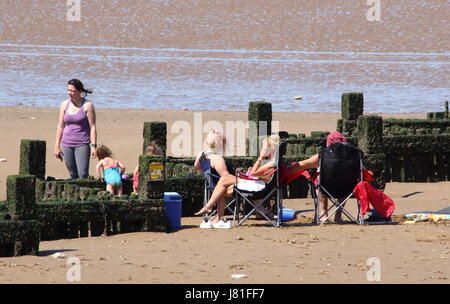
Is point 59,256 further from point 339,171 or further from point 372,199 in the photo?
point 372,199

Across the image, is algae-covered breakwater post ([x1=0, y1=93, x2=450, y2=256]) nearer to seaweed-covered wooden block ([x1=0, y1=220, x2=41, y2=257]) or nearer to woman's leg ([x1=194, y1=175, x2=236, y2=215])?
seaweed-covered wooden block ([x1=0, y1=220, x2=41, y2=257])

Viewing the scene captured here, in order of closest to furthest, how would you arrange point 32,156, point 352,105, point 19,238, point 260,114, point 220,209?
point 19,238
point 220,209
point 32,156
point 260,114
point 352,105

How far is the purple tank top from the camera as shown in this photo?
13695mm

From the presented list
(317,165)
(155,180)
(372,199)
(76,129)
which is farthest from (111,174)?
(372,199)

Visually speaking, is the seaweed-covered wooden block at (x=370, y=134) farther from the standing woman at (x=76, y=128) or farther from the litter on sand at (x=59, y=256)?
the litter on sand at (x=59, y=256)

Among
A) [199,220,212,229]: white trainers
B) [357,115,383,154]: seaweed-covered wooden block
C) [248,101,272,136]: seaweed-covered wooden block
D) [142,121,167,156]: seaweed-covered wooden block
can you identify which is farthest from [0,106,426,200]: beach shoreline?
[199,220,212,229]: white trainers

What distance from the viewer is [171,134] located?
82.0ft

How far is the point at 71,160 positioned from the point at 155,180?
174 cm

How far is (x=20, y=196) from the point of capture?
11023 mm

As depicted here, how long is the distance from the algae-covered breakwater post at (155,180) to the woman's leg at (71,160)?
27cm

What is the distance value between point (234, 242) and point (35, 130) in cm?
1404

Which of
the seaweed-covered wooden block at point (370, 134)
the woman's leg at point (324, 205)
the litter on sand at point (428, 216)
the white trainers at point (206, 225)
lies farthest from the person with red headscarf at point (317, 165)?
the seaweed-covered wooden block at point (370, 134)

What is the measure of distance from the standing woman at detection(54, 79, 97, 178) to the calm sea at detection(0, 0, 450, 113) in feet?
58.2

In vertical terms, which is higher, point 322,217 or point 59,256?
point 322,217
